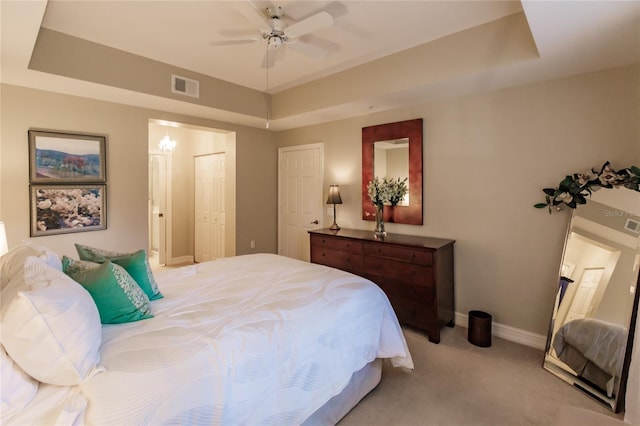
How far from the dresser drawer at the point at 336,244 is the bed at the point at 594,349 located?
6.41 feet

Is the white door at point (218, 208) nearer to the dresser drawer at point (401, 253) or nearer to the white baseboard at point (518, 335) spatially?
the dresser drawer at point (401, 253)

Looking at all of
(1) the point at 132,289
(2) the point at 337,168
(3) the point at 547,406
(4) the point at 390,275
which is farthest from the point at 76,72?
(3) the point at 547,406

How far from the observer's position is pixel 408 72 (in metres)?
3.08

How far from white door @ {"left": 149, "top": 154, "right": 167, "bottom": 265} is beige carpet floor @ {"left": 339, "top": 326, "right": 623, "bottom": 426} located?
503cm

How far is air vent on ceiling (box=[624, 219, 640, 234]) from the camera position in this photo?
228 centimetres

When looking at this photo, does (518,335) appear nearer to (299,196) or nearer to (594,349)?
(594,349)

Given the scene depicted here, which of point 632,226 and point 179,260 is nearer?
point 632,226

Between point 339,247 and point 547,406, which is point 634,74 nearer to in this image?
point 547,406

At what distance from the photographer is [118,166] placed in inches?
146

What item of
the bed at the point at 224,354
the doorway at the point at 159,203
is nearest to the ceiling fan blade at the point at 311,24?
the bed at the point at 224,354

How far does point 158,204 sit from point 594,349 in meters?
6.62

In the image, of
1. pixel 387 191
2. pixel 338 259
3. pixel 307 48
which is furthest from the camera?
pixel 338 259

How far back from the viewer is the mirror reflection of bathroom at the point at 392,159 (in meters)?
3.74

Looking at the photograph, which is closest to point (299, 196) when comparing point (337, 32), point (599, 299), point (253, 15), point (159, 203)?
point (337, 32)
